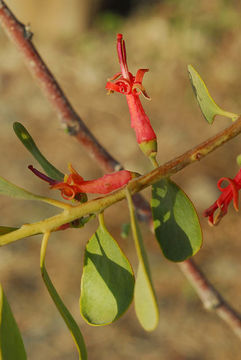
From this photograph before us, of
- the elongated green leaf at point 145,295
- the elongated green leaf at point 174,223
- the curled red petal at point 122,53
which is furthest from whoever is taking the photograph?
the curled red petal at point 122,53

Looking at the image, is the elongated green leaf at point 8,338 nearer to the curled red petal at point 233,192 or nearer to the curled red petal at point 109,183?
the curled red petal at point 109,183

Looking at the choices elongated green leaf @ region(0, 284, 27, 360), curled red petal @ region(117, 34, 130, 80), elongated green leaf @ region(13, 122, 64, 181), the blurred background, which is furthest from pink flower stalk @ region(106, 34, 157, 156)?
the blurred background

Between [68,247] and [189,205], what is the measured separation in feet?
7.78

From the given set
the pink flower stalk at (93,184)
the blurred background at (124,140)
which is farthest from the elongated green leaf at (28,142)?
the blurred background at (124,140)

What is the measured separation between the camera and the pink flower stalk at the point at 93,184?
0.61 meters

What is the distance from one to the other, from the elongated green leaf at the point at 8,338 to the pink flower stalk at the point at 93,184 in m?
0.14

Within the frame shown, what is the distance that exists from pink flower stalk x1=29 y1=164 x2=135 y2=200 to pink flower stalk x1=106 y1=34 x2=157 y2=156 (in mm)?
81

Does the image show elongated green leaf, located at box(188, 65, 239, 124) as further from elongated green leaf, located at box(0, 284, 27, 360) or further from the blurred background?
the blurred background

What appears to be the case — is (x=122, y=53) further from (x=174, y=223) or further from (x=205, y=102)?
(x=174, y=223)

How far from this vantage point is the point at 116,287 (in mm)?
590

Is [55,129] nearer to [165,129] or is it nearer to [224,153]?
[165,129]

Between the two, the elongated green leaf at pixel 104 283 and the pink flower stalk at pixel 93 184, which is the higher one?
the pink flower stalk at pixel 93 184

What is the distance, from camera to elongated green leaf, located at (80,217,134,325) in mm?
580

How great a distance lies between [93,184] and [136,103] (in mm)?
173
